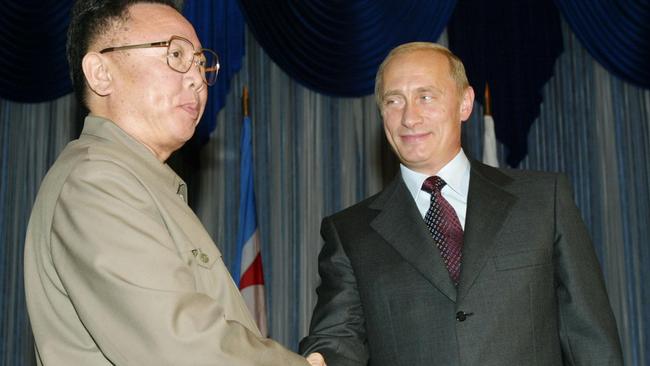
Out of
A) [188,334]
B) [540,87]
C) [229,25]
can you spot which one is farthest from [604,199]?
[188,334]

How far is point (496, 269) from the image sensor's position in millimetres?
2809

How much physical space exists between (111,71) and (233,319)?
0.70 meters

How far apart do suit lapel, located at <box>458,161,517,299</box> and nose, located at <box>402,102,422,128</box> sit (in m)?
0.27

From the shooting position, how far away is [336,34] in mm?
5801

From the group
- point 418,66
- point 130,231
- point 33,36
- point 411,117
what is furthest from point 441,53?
point 33,36

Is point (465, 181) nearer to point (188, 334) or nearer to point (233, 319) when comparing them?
point (233, 319)

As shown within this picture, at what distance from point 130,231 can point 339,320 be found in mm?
1253

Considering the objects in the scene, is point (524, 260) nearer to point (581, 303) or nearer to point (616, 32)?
point (581, 303)

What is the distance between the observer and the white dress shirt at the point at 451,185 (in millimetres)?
3047

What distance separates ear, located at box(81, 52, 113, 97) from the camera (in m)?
2.24

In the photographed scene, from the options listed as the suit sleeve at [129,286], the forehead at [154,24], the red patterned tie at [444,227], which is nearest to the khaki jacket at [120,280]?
the suit sleeve at [129,286]

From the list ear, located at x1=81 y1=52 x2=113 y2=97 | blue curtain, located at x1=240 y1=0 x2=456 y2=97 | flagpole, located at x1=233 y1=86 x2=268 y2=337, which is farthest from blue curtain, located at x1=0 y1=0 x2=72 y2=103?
ear, located at x1=81 y1=52 x2=113 y2=97

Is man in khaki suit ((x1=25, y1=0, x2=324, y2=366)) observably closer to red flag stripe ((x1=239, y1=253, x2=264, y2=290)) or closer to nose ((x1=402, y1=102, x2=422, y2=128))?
nose ((x1=402, y1=102, x2=422, y2=128))

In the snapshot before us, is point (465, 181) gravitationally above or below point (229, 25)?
below
